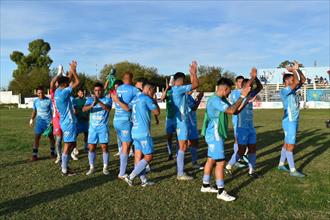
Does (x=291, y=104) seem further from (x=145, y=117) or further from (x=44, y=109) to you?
(x=44, y=109)

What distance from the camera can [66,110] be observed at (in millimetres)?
7504

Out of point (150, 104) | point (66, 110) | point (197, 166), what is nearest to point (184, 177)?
point (197, 166)

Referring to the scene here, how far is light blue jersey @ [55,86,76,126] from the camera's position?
23.9 feet

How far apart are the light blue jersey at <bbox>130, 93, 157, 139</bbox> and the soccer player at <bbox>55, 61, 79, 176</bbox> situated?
1.67 metres

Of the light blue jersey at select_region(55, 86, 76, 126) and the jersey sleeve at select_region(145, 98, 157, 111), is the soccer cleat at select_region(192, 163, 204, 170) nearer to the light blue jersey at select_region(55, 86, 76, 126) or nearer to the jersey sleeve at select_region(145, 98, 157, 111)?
the jersey sleeve at select_region(145, 98, 157, 111)

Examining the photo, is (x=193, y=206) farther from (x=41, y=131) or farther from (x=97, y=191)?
(x=41, y=131)

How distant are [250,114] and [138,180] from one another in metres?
2.87

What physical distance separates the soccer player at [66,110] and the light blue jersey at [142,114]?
65.7 inches

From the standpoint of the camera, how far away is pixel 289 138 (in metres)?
7.58

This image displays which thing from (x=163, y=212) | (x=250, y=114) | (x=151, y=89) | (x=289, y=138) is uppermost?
(x=151, y=89)

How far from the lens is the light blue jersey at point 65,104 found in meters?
7.27

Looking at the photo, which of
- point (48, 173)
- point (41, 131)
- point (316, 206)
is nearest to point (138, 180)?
point (48, 173)

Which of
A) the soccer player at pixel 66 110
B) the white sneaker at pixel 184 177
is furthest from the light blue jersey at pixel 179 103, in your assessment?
the soccer player at pixel 66 110

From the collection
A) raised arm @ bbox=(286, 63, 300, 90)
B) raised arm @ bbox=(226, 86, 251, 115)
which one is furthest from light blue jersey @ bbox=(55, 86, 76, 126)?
raised arm @ bbox=(286, 63, 300, 90)
